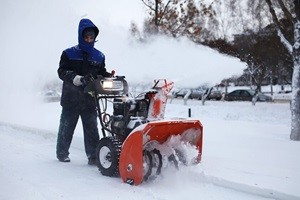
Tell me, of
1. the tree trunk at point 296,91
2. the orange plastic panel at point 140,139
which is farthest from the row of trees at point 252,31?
the orange plastic panel at point 140,139

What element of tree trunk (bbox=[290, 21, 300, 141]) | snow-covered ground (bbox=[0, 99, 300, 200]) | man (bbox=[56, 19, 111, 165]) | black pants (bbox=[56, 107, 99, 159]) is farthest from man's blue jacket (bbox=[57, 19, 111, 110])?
tree trunk (bbox=[290, 21, 300, 141])

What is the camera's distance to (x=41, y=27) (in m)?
12.8

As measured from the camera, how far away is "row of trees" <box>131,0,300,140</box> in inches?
348

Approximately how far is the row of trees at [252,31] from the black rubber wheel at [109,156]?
5.26m

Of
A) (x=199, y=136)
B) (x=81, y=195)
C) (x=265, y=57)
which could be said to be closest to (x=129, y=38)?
(x=199, y=136)

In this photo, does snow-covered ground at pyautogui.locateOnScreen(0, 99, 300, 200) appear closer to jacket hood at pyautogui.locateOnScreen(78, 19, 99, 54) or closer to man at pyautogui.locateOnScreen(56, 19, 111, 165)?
man at pyautogui.locateOnScreen(56, 19, 111, 165)

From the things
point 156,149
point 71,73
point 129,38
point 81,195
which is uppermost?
point 129,38

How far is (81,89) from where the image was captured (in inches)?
220

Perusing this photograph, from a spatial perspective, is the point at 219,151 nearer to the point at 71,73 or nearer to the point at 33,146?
the point at 71,73

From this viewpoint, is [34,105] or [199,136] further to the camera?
[34,105]

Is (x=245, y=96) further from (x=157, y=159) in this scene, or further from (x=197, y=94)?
(x=157, y=159)

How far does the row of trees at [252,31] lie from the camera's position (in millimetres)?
8828

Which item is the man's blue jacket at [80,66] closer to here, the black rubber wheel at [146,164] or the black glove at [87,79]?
the black glove at [87,79]

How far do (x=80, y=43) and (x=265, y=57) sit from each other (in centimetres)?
2294
